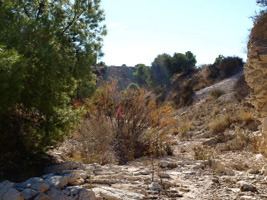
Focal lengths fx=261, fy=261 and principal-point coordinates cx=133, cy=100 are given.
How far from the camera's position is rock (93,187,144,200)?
9.65ft

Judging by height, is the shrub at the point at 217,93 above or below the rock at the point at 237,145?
above

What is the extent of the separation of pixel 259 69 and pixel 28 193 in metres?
4.81

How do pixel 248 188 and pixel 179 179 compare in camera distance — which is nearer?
pixel 248 188

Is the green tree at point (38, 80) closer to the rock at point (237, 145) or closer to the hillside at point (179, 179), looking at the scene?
the hillside at point (179, 179)

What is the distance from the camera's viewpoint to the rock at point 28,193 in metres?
2.65

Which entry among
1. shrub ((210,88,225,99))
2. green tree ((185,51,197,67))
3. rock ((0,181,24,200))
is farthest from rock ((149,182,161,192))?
green tree ((185,51,197,67))

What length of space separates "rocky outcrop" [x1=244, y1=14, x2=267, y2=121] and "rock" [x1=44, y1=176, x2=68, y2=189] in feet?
13.9

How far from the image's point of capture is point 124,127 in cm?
687

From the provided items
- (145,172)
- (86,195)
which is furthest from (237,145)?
(86,195)

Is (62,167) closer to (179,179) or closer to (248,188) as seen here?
(179,179)

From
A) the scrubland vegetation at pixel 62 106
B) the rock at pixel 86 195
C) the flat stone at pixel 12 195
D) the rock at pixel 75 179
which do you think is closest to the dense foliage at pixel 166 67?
the scrubland vegetation at pixel 62 106

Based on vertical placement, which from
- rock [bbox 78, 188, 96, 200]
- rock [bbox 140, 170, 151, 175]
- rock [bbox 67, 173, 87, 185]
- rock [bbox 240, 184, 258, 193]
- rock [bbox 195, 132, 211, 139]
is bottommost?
rock [bbox 240, 184, 258, 193]

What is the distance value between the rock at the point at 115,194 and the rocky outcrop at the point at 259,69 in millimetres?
3647

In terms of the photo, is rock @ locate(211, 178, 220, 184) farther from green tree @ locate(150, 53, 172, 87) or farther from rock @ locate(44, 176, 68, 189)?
green tree @ locate(150, 53, 172, 87)
